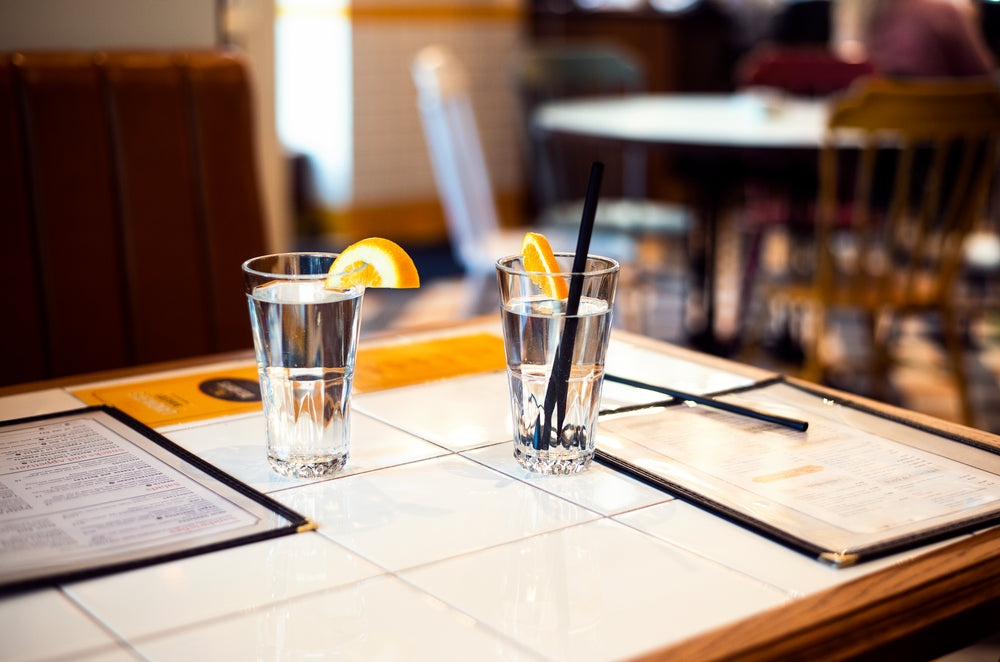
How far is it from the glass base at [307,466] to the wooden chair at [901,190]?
1901 mm

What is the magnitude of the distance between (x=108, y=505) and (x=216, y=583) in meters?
0.15

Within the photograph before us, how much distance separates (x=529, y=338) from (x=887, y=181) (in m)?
2.86

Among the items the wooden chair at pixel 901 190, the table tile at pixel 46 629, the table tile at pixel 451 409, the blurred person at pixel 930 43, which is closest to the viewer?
the table tile at pixel 46 629

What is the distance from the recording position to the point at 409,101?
575 cm

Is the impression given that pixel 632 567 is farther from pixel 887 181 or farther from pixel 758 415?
pixel 887 181

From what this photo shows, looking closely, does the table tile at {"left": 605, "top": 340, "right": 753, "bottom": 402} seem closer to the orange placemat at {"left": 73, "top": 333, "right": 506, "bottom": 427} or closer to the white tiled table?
the orange placemat at {"left": 73, "top": 333, "right": 506, "bottom": 427}

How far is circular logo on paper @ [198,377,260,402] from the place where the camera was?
1.03m

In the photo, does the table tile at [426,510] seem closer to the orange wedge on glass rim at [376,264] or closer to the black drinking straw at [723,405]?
the orange wedge on glass rim at [376,264]

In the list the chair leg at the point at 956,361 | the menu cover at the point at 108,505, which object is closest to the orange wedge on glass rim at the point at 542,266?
the menu cover at the point at 108,505

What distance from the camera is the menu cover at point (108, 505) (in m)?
0.67

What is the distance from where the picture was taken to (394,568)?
0.67 meters

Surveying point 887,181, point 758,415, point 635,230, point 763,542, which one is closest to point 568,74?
point 635,230

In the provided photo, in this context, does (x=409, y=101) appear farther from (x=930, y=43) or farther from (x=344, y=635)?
(x=344, y=635)

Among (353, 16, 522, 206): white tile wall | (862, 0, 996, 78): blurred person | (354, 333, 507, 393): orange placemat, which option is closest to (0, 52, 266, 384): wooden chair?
(354, 333, 507, 393): orange placemat
